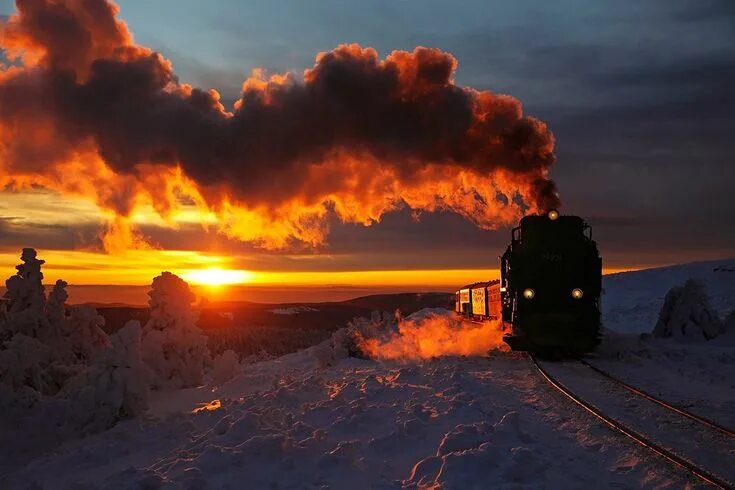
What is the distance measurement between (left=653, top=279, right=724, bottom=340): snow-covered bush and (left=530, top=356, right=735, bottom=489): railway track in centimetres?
1364

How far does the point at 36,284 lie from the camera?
2659 centimetres

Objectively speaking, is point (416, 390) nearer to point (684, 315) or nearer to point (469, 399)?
point (469, 399)

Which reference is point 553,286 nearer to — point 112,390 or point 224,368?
point 112,390

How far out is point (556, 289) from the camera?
66.8 ft

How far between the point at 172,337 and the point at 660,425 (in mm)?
21201

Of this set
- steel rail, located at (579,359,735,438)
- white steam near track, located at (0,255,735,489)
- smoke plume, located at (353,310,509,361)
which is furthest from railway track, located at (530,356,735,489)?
smoke plume, located at (353,310,509,361)

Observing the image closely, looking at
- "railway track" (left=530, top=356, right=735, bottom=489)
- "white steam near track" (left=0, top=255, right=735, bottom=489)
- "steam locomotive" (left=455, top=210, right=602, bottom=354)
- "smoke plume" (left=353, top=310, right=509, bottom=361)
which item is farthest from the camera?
"smoke plume" (left=353, top=310, right=509, bottom=361)

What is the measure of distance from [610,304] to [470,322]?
20445 mm


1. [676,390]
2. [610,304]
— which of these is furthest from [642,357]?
[610,304]

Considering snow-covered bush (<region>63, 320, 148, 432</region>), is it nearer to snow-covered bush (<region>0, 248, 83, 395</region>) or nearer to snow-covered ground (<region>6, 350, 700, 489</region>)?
snow-covered ground (<region>6, 350, 700, 489</region>)

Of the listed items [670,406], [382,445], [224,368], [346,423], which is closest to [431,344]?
[224,368]

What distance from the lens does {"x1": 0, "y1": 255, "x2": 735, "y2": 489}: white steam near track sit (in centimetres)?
830

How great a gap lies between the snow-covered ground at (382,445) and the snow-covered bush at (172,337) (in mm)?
10340

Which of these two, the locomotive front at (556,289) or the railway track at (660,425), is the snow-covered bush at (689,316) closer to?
the locomotive front at (556,289)
